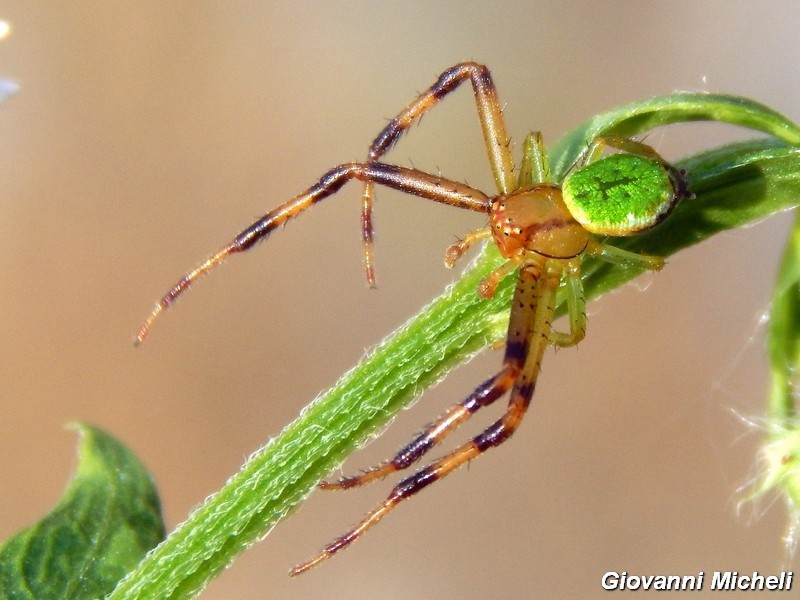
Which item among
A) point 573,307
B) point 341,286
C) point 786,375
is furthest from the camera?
point 341,286

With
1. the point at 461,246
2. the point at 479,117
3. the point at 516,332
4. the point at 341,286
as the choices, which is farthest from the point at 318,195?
the point at 341,286

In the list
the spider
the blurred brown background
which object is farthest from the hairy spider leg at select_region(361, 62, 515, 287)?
the blurred brown background

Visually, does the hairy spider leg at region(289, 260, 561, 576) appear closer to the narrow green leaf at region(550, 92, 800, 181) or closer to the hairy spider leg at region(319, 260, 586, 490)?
the hairy spider leg at region(319, 260, 586, 490)

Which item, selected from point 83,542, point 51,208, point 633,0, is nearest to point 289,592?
point 51,208

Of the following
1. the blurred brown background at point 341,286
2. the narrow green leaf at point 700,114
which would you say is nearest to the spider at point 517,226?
the narrow green leaf at point 700,114

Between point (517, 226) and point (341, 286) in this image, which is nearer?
point (517, 226)

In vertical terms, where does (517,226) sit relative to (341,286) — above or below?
below

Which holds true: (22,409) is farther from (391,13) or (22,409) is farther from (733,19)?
(733,19)

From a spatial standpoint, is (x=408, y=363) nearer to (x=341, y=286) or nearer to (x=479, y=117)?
(x=479, y=117)
